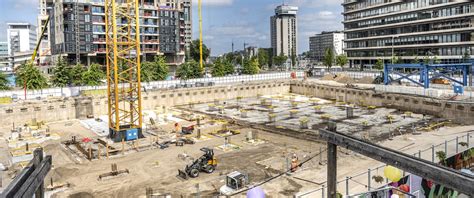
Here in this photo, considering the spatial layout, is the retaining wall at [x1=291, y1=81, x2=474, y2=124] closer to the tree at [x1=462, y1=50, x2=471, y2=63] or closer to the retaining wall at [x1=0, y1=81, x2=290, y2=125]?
the retaining wall at [x1=0, y1=81, x2=290, y2=125]

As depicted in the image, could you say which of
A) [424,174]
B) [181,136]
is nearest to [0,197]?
[424,174]

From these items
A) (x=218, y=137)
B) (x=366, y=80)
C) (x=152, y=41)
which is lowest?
(x=218, y=137)

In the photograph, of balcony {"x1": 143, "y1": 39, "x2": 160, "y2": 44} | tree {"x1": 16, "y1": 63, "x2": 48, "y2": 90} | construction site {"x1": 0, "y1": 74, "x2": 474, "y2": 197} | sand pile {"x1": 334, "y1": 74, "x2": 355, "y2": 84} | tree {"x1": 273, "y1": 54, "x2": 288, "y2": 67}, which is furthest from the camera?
tree {"x1": 273, "y1": 54, "x2": 288, "y2": 67}

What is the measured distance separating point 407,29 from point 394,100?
55.0 metres

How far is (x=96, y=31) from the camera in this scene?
98.4 meters

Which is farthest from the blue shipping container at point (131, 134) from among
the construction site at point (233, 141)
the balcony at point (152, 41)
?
the balcony at point (152, 41)

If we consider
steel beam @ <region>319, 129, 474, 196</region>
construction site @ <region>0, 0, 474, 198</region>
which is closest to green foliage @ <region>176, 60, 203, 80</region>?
construction site @ <region>0, 0, 474, 198</region>

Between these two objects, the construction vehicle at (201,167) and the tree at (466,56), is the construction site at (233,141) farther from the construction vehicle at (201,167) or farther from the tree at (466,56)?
the tree at (466,56)

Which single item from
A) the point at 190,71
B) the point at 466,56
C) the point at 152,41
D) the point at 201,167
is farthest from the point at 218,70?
the point at 201,167

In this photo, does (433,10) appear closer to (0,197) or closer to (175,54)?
(175,54)

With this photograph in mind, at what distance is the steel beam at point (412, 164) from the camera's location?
19.4 ft

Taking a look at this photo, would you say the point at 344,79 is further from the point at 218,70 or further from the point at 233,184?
the point at 233,184

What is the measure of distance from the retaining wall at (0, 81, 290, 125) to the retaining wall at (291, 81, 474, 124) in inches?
475

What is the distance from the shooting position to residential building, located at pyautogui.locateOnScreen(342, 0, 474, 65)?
9019 centimetres
